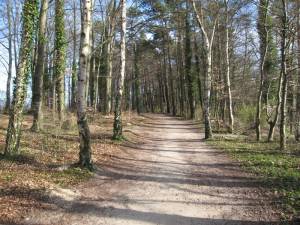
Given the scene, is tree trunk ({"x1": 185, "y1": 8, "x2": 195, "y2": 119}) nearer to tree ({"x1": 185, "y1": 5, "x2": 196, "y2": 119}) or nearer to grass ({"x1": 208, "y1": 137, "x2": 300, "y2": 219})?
tree ({"x1": 185, "y1": 5, "x2": 196, "y2": 119})

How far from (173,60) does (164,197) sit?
4503 cm

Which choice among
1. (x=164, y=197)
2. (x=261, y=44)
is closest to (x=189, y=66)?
(x=261, y=44)

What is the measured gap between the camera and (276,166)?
1220 cm

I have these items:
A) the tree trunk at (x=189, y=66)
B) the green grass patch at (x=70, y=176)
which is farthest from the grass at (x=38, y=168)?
the tree trunk at (x=189, y=66)

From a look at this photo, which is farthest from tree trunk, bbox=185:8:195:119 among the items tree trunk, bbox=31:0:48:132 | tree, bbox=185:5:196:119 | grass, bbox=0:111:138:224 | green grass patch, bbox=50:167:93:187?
green grass patch, bbox=50:167:93:187

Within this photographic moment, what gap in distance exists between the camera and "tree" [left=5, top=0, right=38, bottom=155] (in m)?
11.2

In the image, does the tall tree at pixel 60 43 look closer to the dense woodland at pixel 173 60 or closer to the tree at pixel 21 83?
the dense woodland at pixel 173 60

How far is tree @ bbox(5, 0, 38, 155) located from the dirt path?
2.62m

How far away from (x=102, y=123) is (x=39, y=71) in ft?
27.8

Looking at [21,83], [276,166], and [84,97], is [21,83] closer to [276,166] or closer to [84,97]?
[84,97]

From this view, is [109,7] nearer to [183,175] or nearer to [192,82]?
[192,82]

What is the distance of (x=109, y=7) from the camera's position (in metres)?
31.1

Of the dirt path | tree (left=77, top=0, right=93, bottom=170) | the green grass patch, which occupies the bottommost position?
the dirt path

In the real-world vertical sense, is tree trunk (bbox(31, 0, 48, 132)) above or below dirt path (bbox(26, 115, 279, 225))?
above
